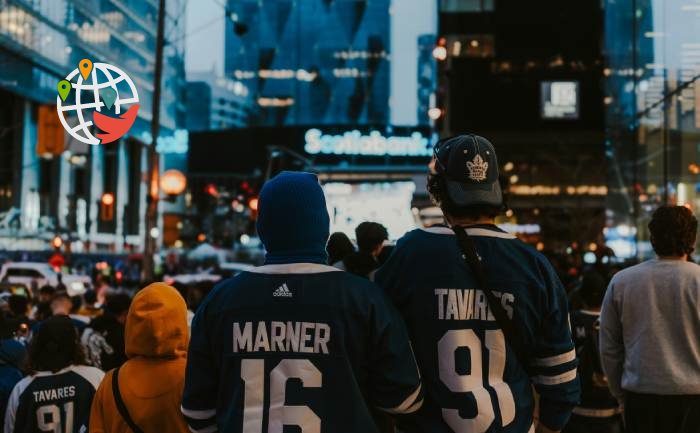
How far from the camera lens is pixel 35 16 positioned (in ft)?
165

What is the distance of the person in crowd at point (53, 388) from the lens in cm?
493

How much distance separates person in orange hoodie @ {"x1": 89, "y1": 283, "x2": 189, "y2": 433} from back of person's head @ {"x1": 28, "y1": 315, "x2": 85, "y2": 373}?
111 centimetres

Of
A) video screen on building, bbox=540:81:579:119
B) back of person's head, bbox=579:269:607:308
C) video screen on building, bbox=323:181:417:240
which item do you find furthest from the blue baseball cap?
video screen on building, bbox=540:81:579:119

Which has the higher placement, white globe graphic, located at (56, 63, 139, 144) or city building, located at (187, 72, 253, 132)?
city building, located at (187, 72, 253, 132)

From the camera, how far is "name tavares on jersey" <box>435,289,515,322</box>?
3320 millimetres

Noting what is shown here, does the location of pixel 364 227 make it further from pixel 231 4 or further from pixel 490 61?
pixel 231 4

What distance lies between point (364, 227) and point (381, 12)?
10438 centimetres

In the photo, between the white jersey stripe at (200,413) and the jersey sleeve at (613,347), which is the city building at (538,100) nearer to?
the jersey sleeve at (613,347)

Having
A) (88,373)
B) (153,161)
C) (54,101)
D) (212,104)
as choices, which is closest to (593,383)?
(88,373)

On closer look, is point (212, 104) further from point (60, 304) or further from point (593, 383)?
point (593, 383)

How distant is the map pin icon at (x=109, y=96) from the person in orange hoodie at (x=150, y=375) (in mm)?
8476

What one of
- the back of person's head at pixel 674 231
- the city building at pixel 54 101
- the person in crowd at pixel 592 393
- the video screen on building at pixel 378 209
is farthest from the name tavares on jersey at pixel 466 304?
the city building at pixel 54 101

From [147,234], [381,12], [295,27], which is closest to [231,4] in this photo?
[295,27]

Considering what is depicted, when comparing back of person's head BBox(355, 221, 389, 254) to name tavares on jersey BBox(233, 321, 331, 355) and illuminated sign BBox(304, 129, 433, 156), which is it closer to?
name tavares on jersey BBox(233, 321, 331, 355)
